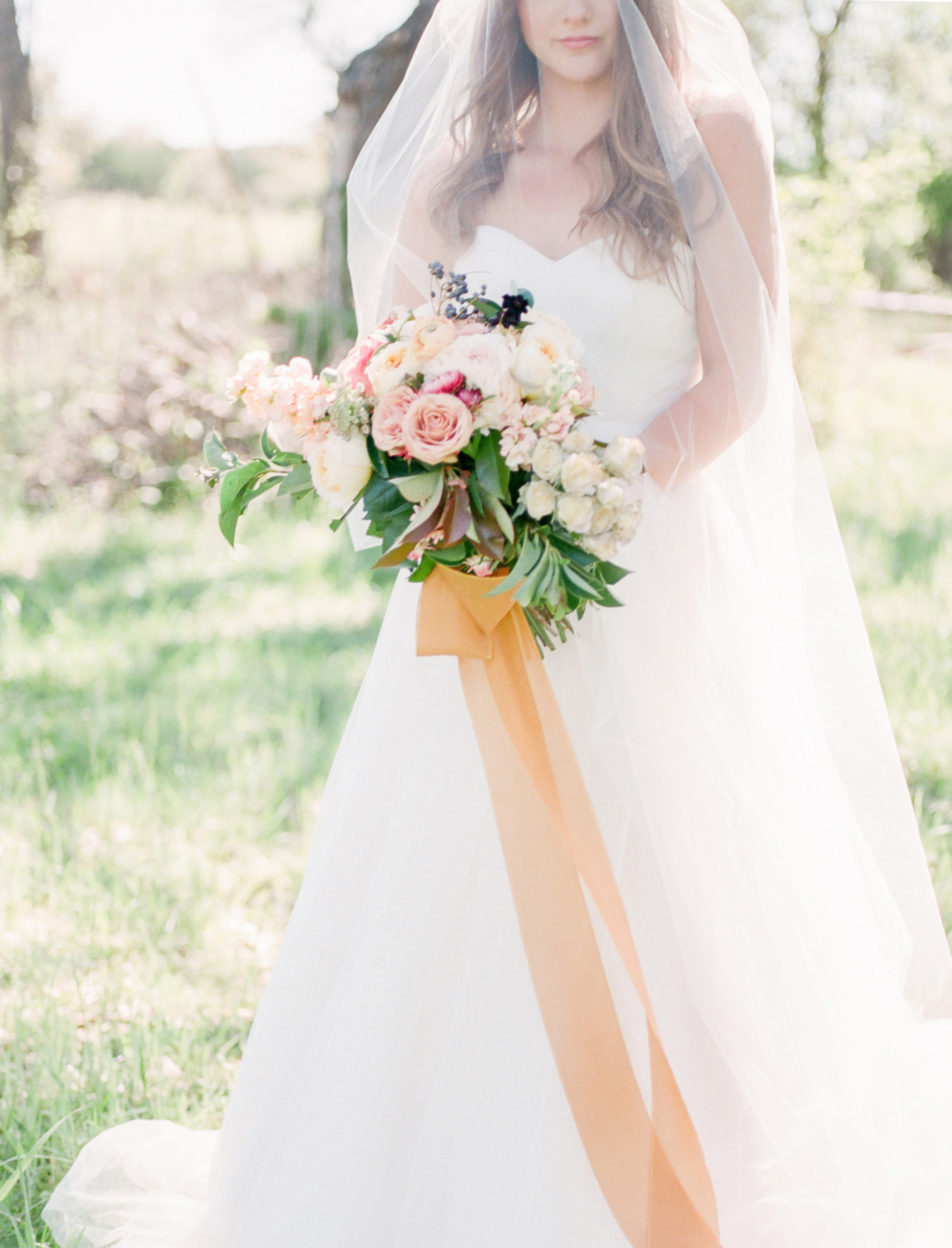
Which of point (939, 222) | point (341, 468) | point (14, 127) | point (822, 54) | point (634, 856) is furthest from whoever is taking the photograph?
point (939, 222)

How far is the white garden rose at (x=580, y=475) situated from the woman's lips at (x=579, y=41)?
3.17 feet

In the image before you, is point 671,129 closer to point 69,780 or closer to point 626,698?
point 626,698

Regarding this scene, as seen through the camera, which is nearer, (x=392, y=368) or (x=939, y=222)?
(x=392, y=368)

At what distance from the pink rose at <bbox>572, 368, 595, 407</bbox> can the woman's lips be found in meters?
0.77

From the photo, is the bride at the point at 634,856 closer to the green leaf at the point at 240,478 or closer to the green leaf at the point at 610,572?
the green leaf at the point at 610,572

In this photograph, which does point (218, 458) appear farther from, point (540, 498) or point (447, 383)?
point (540, 498)

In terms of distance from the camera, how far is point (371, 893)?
205 centimetres

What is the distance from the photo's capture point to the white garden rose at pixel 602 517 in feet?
5.19

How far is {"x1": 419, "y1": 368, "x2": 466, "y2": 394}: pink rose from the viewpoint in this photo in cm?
163

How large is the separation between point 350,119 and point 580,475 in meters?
7.85

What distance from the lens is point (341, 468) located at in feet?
5.52

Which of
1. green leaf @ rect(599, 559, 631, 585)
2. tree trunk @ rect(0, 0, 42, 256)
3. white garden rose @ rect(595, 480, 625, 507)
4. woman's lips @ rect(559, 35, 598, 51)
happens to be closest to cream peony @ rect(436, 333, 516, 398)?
white garden rose @ rect(595, 480, 625, 507)

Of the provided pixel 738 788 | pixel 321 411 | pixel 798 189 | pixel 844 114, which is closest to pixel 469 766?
pixel 738 788

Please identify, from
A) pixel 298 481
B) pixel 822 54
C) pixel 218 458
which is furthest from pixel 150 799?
pixel 822 54
